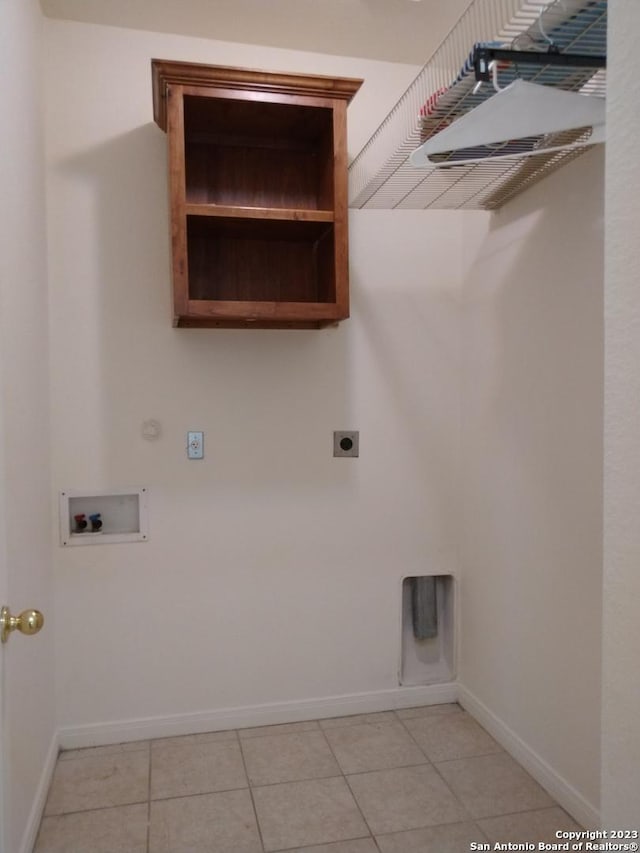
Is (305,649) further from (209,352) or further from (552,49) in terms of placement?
(552,49)

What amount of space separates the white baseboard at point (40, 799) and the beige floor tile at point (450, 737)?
1.34 meters

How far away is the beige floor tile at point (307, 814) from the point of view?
1857mm

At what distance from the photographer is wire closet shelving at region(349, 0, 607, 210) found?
138 cm

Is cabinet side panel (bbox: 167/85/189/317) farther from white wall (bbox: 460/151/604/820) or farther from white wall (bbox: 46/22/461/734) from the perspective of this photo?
white wall (bbox: 460/151/604/820)

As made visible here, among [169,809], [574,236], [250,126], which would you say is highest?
[250,126]

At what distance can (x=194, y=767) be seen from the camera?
7.22 feet

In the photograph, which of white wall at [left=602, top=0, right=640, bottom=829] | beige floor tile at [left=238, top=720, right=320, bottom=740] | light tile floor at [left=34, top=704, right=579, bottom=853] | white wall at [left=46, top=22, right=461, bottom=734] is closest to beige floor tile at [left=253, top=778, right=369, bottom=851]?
light tile floor at [left=34, top=704, right=579, bottom=853]

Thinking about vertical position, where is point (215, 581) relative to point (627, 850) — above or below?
below

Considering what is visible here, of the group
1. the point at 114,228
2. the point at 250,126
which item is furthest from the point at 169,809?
the point at 250,126

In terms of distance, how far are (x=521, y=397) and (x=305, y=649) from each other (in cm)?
135

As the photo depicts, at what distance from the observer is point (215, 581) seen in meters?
2.44

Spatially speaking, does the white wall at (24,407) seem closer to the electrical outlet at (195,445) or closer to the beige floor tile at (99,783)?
the beige floor tile at (99,783)

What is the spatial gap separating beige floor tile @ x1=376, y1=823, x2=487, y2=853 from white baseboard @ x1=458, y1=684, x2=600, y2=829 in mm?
315

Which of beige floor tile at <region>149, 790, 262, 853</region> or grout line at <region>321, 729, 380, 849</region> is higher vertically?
beige floor tile at <region>149, 790, 262, 853</region>
